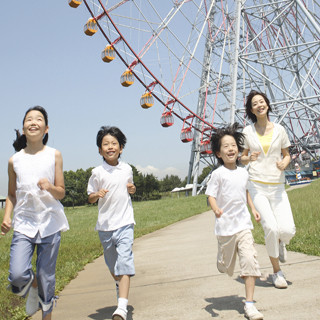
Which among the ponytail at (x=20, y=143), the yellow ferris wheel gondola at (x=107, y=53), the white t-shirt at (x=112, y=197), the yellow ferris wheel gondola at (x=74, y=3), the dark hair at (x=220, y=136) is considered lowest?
the white t-shirt at (x=112, y=197)

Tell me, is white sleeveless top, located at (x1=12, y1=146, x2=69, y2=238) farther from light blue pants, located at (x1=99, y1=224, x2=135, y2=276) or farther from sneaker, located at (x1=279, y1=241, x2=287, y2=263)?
sneaker, located at (x1=279, y1=241, x2=287, y2=263)

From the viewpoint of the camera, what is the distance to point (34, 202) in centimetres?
307

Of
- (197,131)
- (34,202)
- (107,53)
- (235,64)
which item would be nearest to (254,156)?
(34,202)

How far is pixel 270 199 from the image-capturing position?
4.12 metres

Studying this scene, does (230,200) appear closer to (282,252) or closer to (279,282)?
(279,282)

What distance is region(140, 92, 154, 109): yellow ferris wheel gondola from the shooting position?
20188 millimetres

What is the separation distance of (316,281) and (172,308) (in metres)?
1.28

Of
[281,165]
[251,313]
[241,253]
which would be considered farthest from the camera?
[281,165]

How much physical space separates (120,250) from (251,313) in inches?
44.8

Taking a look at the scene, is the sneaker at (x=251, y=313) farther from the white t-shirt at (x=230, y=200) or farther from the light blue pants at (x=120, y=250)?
the light blue pants at (x=120, y=250)

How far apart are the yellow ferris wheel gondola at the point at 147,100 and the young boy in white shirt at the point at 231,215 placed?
16.8 m

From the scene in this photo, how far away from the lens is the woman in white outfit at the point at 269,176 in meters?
4.03

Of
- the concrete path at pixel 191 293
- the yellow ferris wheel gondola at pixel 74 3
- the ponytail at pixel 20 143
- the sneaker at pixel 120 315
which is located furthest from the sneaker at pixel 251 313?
the yellow ferris wheel gondola at pixel 74 3

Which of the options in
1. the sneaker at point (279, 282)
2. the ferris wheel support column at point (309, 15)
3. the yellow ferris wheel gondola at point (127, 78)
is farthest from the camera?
the yellow ferris wheel gondola at point (127, 78)
